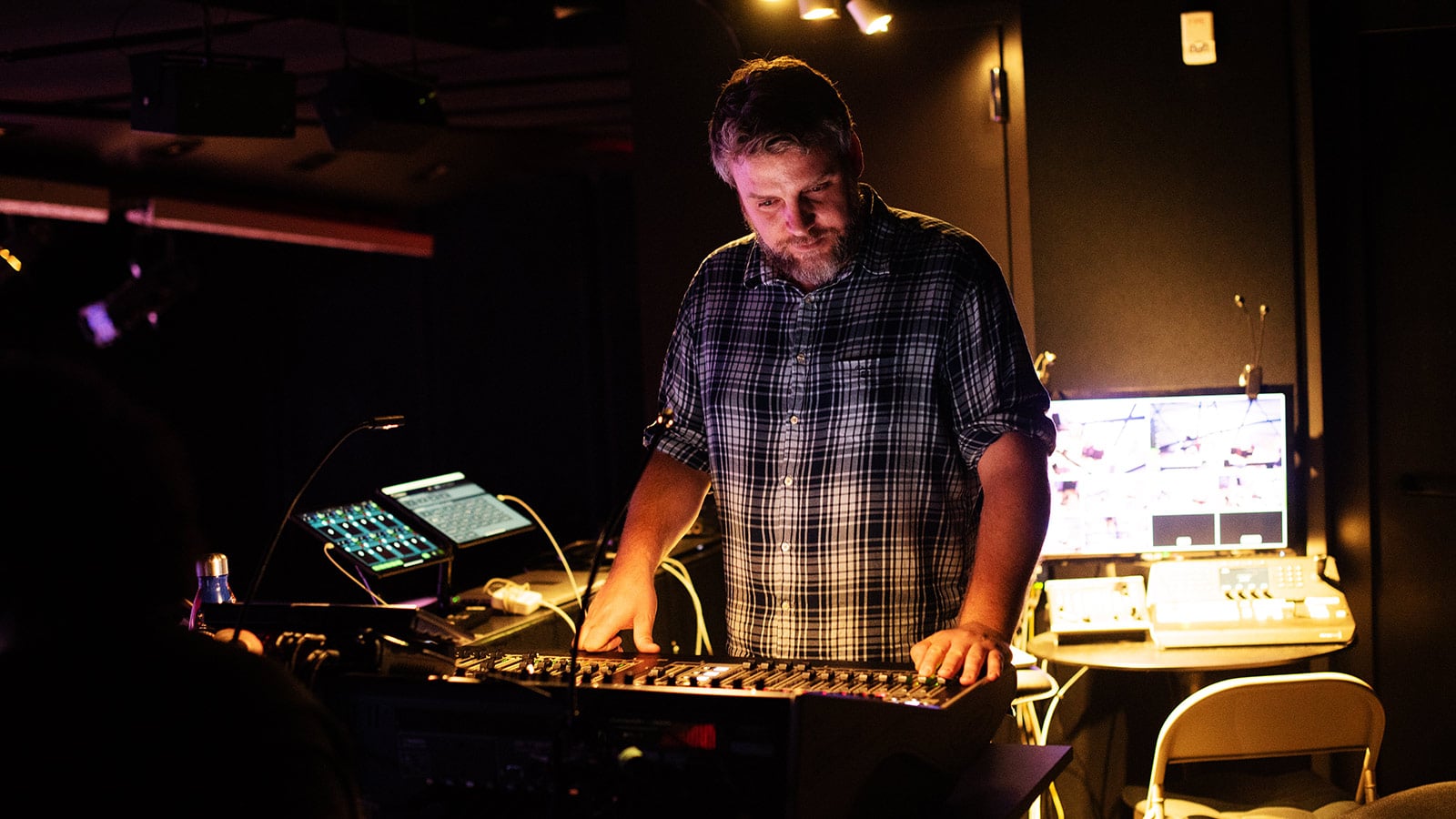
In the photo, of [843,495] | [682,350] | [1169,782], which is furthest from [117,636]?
[1169,782]

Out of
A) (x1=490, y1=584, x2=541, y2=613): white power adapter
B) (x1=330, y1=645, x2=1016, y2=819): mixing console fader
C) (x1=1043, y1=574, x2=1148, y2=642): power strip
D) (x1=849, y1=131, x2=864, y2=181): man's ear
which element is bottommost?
(x1=1043, y1=574, x2=1148, y2=642): power strip

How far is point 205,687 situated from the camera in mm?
1062

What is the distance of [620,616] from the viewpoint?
2104 millimetres

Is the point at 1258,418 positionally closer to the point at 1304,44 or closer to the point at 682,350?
the point at 1304,44

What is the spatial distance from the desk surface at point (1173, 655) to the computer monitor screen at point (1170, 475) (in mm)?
329

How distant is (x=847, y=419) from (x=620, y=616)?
1.65ft

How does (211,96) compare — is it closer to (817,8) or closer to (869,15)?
(817,8)

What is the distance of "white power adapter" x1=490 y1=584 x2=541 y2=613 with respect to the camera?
10.2 feet

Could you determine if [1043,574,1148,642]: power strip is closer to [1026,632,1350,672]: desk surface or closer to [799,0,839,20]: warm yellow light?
[1026,632,1350,672]: desk surface

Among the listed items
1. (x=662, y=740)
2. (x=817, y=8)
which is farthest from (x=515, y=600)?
(x=817, y=8)

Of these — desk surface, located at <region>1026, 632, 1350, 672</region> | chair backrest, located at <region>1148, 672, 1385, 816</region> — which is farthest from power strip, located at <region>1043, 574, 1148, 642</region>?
chair backrest, located at <region>1148, 672, 1385, 816</region>

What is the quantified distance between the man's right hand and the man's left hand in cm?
44

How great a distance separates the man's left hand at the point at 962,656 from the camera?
1.70 metres

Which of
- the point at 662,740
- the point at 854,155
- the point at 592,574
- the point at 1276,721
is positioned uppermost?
the point at 854,155
